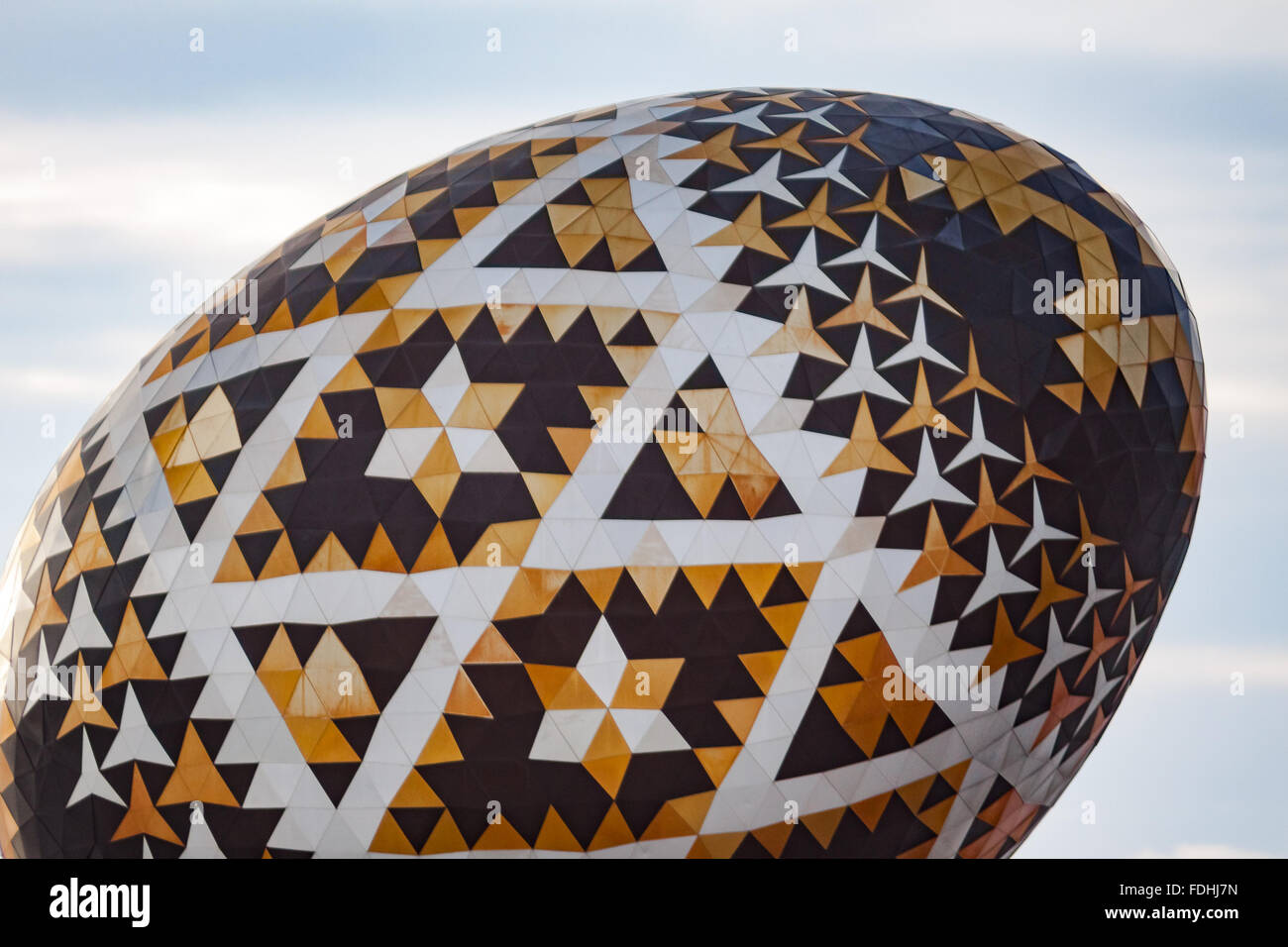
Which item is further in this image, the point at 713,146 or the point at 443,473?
the point at 713,146

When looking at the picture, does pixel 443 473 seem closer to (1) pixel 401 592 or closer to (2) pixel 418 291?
(1) pixel 401 592

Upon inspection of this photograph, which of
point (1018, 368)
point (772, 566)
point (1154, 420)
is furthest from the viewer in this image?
point (1154, 420)

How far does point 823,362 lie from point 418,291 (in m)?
6.67

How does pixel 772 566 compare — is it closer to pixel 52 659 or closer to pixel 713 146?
pixel 713 146

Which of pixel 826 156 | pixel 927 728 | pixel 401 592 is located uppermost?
pixel 826 156

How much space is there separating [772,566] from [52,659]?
1236cm

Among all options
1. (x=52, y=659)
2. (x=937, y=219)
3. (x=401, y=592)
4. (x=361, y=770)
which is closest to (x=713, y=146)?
(x=937, y=219)

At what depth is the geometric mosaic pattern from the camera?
2359 centimetres

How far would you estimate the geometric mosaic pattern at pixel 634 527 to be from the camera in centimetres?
2359

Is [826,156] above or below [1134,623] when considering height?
above

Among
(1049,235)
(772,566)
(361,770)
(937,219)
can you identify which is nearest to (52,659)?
(361,770)

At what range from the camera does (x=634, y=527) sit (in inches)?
926

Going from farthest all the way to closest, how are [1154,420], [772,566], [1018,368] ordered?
1. [1154,420]
2. [1018,368]
3. [772,566]

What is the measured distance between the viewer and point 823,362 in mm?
24375
